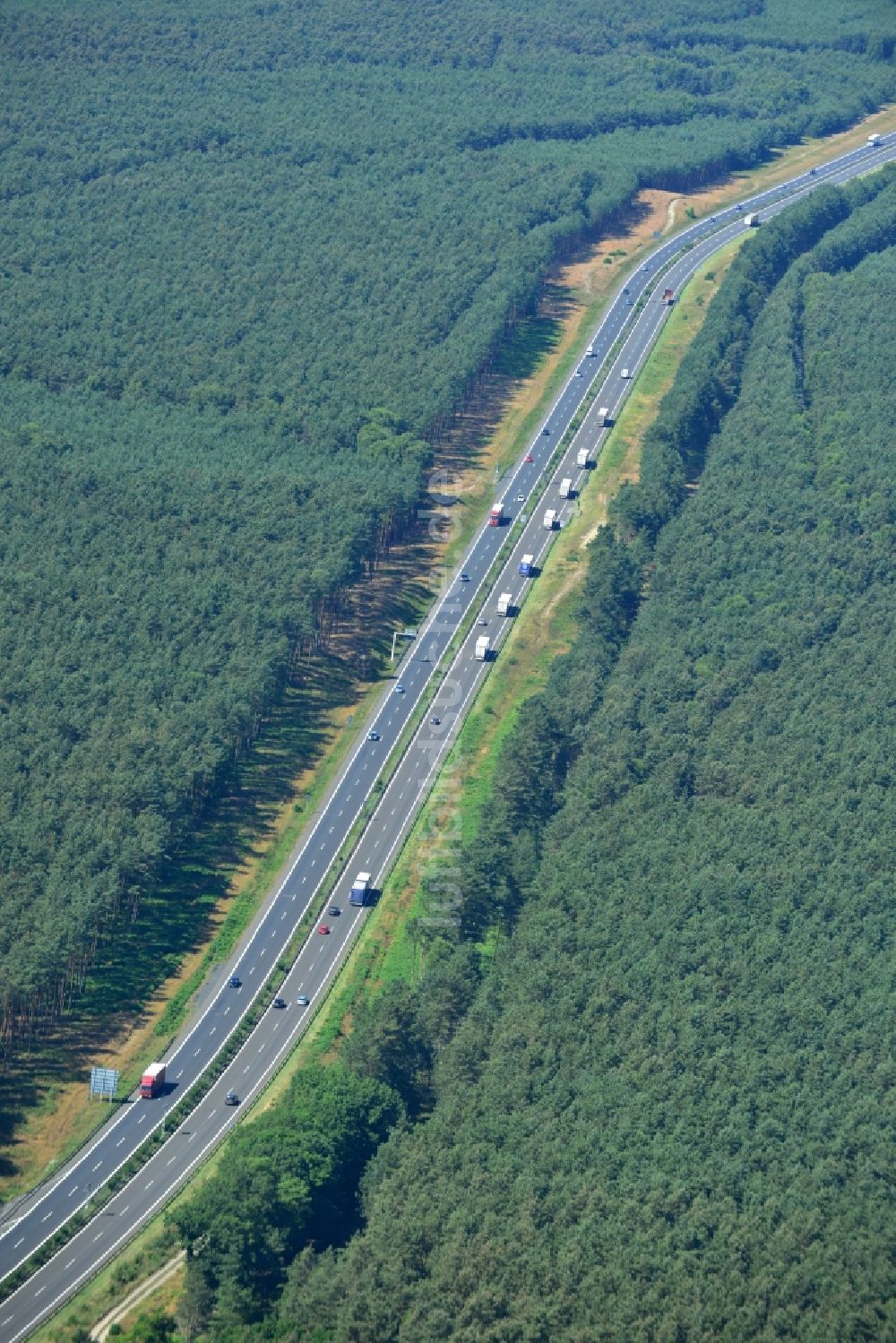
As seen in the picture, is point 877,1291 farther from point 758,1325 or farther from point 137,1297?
point 137,1297

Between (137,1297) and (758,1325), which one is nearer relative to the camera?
(758,1325)

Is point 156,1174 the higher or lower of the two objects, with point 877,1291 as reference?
higher

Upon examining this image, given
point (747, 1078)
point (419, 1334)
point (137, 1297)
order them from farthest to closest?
point (747, 1078) → point (137, 1297) → point (419, 1334)

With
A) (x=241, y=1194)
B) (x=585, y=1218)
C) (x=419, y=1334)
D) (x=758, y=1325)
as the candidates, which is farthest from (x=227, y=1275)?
(x=758, y=1325)

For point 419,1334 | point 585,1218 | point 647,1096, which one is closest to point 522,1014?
point 647,1096

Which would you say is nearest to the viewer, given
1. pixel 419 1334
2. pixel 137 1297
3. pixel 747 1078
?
pixel 419 1334

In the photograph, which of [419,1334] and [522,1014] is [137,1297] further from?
[522,1014]
